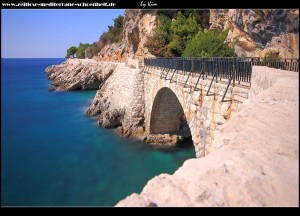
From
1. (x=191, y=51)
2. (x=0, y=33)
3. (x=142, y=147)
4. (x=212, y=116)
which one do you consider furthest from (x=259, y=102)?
(x=191, y=51)

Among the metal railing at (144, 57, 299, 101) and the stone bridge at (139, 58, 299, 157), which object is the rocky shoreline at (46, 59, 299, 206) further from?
the stone bridge at (139, 58, 299, 157)

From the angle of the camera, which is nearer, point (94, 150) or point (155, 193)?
point (155, 193)

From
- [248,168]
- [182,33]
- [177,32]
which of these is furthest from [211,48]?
[248,168]

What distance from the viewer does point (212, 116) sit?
8.51m

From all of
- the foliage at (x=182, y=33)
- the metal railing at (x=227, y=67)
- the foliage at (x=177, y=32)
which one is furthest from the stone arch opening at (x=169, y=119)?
the foliage at (x=182, y=33)

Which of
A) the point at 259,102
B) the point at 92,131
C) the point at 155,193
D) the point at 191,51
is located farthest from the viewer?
the point at 92,131

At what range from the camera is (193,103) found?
998 cm

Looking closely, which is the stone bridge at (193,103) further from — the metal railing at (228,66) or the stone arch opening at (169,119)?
the metal railing at (228,66)

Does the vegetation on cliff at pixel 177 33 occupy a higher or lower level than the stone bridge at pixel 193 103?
higher

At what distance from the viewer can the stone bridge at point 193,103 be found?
7.74 m

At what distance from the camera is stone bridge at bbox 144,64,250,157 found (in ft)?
25.4

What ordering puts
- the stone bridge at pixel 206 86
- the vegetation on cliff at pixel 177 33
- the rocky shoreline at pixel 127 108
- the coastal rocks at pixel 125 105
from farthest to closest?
the vegetation on cliff at pixel 177 33 → the coastal rocks at pixel 125 105 → the rocky shoreline at pixel 127 108 → the stone bridge at pixel 206 86
